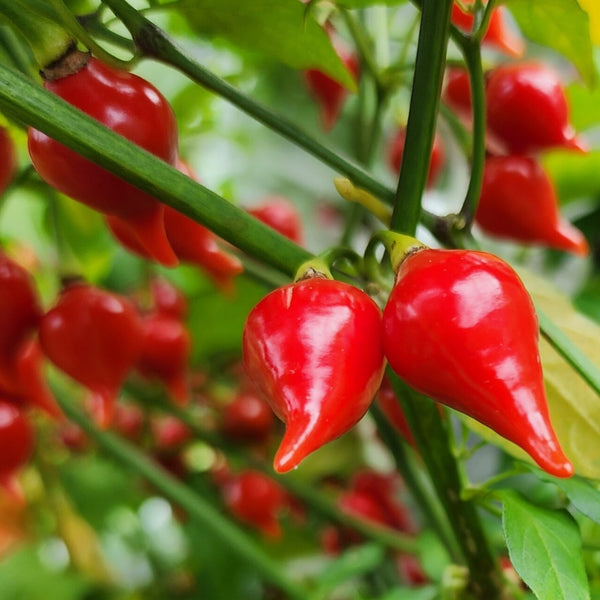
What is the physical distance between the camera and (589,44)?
0.42 m

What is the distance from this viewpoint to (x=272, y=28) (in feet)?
1.32

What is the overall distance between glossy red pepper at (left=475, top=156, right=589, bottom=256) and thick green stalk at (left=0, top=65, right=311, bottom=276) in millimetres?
204

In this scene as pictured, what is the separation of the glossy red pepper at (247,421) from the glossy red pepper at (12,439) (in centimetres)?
27

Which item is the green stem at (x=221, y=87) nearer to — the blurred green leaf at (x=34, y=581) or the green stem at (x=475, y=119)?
the green stem at (x=475, y=119)

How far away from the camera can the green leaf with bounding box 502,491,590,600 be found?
33 cm

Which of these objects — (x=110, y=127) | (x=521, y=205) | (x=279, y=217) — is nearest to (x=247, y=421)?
(x=279, y=217)

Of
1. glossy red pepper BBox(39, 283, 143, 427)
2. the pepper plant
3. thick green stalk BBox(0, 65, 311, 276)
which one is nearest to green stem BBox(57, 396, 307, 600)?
the pepper plant

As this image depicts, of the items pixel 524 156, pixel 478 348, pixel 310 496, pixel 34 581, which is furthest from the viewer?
pixel 34 581

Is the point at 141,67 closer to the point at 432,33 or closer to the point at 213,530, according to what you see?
the point at 213,530

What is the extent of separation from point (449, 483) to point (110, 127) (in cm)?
24

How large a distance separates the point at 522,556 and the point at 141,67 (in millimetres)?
627

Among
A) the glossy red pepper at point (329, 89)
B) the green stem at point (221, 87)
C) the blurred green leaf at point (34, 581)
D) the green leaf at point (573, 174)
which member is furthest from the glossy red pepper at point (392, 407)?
the blurred green leaf at point (34, 581)

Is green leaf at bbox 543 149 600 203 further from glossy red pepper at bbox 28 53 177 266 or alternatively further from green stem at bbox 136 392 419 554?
glossy red pepper at bbox 28 53 177 266

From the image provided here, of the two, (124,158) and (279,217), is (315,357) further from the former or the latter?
(279,217)
